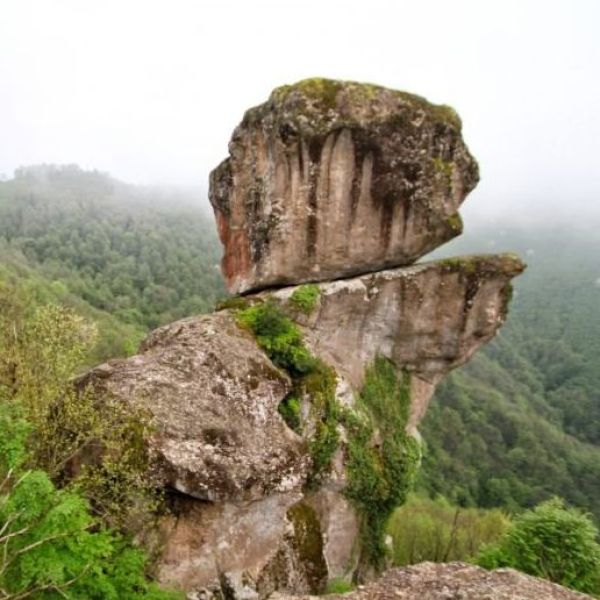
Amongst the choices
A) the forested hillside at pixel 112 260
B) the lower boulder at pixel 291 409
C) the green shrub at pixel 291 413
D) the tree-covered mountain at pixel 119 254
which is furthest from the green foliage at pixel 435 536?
the tree-covered mountain at pixel 119 254

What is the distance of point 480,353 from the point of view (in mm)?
129625

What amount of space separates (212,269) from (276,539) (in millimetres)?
124405

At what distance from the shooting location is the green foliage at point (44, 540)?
362 inches

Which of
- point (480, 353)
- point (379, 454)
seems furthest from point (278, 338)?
point (480, 353)

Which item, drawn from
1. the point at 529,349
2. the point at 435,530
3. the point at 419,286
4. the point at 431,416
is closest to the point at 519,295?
the point at 529,349

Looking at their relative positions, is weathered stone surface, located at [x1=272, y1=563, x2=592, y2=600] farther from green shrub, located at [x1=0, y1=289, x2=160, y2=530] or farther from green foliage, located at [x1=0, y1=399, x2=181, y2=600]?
green shrub, located at [x1=0, y1=289, x2=160, y2=530]

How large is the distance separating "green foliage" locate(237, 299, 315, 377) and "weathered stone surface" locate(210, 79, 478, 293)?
2.71 m

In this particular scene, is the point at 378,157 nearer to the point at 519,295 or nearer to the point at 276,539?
the point at 276,539

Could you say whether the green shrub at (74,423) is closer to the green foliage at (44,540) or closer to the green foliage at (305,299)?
the green foliage at (44,540)

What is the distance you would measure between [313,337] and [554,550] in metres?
11.4

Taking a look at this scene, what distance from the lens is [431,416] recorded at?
3231 inches

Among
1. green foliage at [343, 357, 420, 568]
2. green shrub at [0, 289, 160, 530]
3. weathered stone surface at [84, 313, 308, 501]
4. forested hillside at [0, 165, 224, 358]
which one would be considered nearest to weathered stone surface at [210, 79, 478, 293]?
green foliage at [343, 357, 420, 568]

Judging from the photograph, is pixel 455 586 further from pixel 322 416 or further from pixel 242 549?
pixel 322 416

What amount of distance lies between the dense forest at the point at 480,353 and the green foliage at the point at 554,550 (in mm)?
21189
